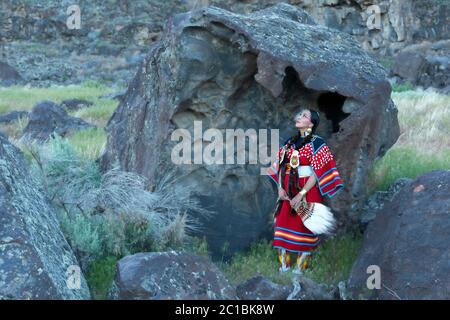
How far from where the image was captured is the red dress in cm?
648

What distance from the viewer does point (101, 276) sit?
605 cm

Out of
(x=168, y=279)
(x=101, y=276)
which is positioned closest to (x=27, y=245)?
(x=168, y=279)

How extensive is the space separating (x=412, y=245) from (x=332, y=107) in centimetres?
206

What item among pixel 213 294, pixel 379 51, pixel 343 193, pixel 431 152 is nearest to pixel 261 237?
pixel 343 193

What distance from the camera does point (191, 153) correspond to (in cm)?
732

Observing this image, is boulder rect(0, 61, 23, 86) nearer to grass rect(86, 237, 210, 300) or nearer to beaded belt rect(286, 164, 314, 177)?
grass rect(86, 237, 210, 300)

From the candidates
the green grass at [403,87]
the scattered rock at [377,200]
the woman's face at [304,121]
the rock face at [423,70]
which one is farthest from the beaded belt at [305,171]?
the rock face at [423,70]

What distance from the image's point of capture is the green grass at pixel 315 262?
663cm

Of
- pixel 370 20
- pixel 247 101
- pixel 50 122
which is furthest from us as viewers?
pixel 370 20

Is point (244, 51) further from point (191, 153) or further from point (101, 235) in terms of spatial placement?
point (101, 235)

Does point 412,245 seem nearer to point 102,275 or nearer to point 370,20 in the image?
point 102,275

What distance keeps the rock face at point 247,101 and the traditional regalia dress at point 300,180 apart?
52cm

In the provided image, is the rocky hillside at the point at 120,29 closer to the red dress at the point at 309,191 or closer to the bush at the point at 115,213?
the bush at the point at 115,213

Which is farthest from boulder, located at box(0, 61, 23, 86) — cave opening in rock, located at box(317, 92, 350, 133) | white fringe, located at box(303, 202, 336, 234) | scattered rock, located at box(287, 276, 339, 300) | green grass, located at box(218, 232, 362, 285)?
scattered rock, located at box(287, 276, 339, 300)
